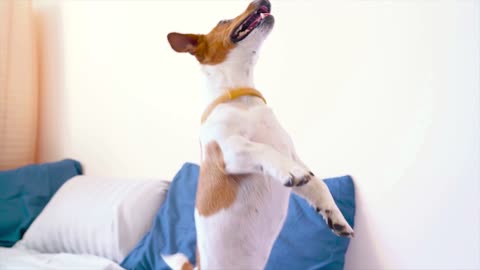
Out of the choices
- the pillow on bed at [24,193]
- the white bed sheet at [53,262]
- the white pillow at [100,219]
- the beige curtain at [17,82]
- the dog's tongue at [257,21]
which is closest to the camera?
the dog's tongue at [257,21]

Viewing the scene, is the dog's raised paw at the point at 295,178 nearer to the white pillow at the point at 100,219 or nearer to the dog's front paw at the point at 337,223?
the dog's front paw at the point at 337,223

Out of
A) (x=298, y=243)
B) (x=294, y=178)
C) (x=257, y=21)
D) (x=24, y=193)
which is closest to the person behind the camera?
(x=294, y=178)

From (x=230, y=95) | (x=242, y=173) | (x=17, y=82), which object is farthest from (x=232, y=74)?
(x=17, y=82)

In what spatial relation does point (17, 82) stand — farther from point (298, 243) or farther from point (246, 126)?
point (246, 126)

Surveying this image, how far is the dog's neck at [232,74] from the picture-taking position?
577mm

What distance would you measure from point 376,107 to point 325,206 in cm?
66

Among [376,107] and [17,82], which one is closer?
[376,107]

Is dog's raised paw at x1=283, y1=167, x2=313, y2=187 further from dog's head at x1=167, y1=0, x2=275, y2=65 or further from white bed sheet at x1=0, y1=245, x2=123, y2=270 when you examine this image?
white bed sheet at x1=0, y1=245, x2=123, y2=270

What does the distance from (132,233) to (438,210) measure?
3.39 ft

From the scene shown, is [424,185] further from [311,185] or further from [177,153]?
[177,153]

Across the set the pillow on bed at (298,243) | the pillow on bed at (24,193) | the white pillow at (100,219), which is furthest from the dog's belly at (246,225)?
the pillow on bed at (24,193)

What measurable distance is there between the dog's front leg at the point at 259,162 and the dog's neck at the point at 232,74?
0.35 feet

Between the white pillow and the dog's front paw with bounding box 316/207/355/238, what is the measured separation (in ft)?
3.39

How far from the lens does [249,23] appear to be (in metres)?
0.56
